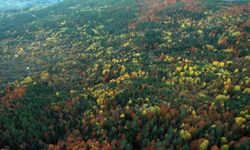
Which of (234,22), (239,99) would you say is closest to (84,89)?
(239,99)

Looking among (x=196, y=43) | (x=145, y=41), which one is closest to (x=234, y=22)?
(x=196, y=43)

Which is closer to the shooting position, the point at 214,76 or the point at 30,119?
the point at 30,119

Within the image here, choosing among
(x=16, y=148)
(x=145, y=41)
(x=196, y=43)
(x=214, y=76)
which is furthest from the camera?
(x=145, y=41)

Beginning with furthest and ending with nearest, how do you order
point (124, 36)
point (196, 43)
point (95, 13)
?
point (95, 13) < point (124, 36) < point (196, 43)

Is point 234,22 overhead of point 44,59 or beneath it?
overhead

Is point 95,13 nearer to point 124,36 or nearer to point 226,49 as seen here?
point 124,36

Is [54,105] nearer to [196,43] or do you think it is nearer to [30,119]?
[30,119]
